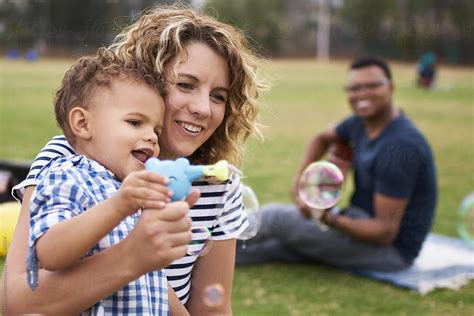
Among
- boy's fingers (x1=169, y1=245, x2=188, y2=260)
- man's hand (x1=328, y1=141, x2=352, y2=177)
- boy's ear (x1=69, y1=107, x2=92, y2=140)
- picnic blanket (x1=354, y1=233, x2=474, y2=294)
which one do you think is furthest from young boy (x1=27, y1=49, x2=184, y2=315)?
man's hand (x1=328, y1=141, x2=352, y2=177)

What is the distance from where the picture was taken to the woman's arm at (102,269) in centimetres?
145

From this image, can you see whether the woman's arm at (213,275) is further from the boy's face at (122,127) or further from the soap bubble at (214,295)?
the boy's face at (122,127)

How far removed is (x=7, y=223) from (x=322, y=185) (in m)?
1.87

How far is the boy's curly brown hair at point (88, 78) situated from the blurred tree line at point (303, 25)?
27.3 metres

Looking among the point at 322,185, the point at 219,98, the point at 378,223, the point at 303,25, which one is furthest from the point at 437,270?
the point at 303,25

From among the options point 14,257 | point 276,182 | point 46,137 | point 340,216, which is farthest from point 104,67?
point 46,137

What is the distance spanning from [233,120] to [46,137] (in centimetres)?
822

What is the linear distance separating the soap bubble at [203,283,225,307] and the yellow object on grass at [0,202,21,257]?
195cm

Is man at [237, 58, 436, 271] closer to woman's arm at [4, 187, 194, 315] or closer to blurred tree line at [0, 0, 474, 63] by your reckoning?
woman's arm at [4, 187, 194, 315]

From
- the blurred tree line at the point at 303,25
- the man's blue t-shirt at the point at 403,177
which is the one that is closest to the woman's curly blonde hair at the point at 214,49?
the man's blue t-shirt at the point at 403,177

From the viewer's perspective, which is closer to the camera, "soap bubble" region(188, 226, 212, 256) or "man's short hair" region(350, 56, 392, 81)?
"soap bubble" region(188, 226, 212, 256)

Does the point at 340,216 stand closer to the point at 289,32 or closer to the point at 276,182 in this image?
the point at 276,182

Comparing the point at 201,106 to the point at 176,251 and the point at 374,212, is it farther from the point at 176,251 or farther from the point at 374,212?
the point at 374,212

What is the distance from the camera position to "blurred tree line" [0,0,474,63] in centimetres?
3475
